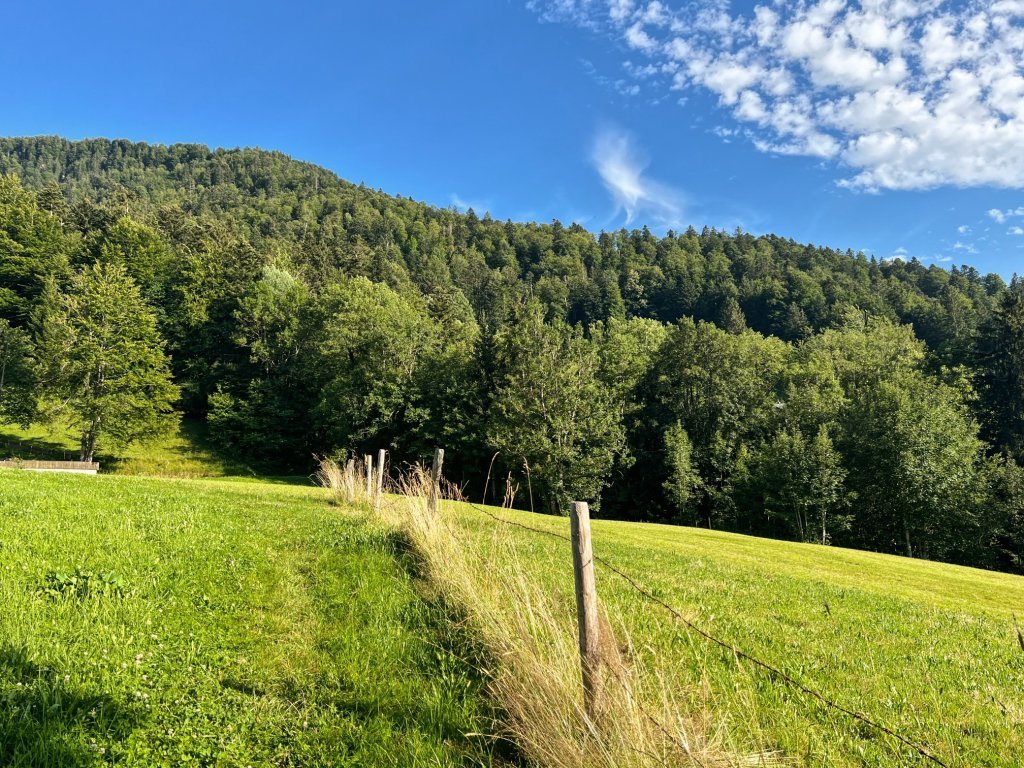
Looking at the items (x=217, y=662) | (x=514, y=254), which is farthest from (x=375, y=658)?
(x=514, y=254)

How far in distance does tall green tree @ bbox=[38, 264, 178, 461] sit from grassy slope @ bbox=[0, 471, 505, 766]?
3979 cm

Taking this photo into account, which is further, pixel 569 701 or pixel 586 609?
pixel 586 609

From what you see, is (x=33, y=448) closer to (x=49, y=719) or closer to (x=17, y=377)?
(x=17, y=377)

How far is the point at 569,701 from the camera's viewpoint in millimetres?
3113

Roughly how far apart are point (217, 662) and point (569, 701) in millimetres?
2939

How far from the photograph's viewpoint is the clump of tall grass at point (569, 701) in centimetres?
271

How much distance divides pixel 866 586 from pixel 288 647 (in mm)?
13461

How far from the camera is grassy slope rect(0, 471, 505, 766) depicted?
321cm

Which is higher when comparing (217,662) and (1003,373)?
(1003,373)

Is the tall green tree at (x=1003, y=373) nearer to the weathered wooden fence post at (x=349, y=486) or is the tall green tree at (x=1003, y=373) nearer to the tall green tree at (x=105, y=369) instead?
the weathered wooden fence post at (x=349, y=486)

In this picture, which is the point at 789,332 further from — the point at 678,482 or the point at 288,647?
the point at 288,647

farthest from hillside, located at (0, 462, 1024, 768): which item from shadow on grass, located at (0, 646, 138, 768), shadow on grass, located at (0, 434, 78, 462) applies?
Result: shadow on grass, located at (0, 434, 78, 462)

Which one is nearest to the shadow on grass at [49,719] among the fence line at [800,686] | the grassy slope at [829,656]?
the fence line at [800,686]

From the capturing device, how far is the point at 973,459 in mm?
41625
